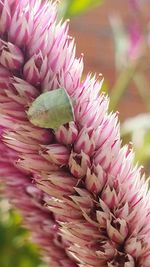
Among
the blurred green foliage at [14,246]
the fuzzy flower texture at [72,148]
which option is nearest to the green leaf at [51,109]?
the fuzzy flower texture at [72,148]

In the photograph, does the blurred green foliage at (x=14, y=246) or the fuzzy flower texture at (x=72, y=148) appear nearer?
the fuzzy flower texture at (x=72, y=148)

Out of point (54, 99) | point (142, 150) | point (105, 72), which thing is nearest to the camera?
point (54, 99)


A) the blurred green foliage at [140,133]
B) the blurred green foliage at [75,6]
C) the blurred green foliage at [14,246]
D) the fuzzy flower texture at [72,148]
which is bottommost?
the blurred green foliage at [14,246]

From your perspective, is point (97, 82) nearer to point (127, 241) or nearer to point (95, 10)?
point (127, 241)

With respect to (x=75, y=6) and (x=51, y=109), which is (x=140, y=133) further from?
(x=51, y=109)

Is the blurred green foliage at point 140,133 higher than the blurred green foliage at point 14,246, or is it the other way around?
the blurred green foliage at point 140,133

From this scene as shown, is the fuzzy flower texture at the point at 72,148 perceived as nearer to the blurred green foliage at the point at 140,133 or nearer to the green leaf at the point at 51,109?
the green leaf at the point at 51,109

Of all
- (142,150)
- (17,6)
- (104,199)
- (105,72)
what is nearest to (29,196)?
(104,199)

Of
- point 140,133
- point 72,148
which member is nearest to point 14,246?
point 140,133
